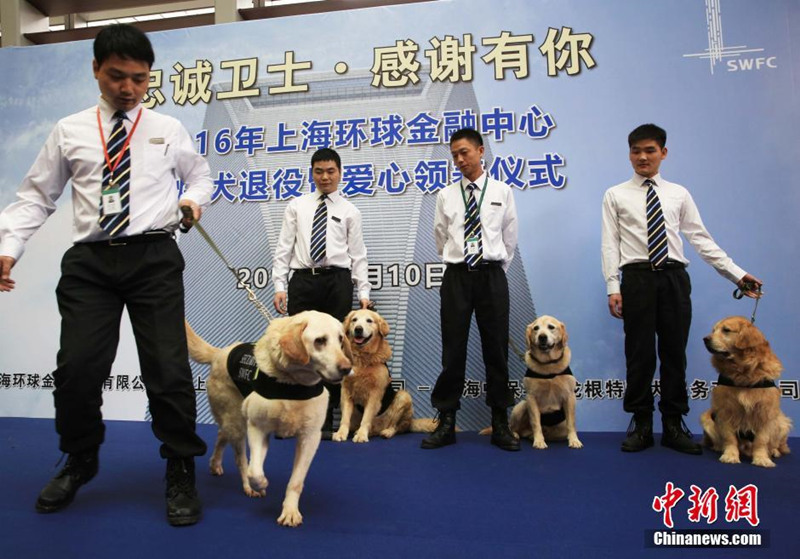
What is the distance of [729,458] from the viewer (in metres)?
2.88

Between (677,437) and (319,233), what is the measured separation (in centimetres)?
267

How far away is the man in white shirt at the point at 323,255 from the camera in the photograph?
3.70 metres

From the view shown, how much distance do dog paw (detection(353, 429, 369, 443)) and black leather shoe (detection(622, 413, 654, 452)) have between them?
1631 millimetres

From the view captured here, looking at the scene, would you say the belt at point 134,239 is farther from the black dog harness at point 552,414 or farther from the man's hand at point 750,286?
the man's hand at point 750,286

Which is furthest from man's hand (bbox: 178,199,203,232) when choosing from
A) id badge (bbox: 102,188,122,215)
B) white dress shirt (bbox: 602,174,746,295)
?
white dress shirt (bbox: 602,174,746,295)

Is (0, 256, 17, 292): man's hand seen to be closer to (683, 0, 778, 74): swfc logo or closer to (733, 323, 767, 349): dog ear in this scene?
(733, 323, 767, 349): dog ear

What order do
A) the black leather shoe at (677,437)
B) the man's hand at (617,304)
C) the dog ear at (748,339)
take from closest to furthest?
1. the dog ear at (748,339)
2. the black leather shoe at (677,437)
3. the man's hand at (617,304)

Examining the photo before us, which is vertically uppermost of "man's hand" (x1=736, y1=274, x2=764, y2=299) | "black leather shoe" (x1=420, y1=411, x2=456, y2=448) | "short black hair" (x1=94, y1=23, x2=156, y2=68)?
"short black hair" (x1=94, y1=23, x2=156, y2=68)

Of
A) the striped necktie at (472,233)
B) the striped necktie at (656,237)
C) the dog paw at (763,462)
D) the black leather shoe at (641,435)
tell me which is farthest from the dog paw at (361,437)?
the dog paw at (763,462)

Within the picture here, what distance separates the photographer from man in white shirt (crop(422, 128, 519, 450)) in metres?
3.37

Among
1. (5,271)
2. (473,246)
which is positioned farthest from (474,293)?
(5,271)

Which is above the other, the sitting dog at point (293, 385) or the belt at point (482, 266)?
the belt at point (482, 266)

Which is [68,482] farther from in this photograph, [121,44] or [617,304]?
[617,304]

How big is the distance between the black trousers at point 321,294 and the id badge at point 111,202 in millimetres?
1743
